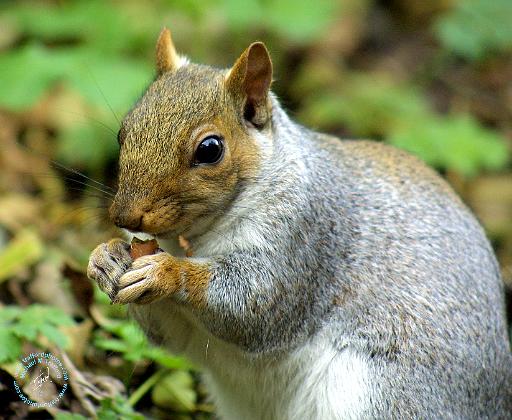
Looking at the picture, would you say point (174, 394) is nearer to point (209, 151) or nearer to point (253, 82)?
point (209, 151)

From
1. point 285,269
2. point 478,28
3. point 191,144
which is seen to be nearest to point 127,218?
point 191,144

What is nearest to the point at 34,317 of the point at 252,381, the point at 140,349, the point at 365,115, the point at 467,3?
the point at 140,349

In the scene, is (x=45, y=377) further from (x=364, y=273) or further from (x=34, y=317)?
(x=364, y=273)

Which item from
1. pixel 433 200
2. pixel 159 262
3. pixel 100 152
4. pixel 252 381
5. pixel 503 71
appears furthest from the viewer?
pixel 503 71

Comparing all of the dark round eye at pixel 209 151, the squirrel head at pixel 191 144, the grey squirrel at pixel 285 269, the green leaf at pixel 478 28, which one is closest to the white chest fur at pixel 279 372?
the grey squirrel at pixel 285 269

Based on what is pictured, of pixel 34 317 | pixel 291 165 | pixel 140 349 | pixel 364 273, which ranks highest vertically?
pixel 291 165

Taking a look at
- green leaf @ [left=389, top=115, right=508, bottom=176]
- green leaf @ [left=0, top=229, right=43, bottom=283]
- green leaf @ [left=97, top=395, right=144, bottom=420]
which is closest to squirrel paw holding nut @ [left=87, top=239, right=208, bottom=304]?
green leaf @ [left=97, top=395, right=144, bottom=420]
